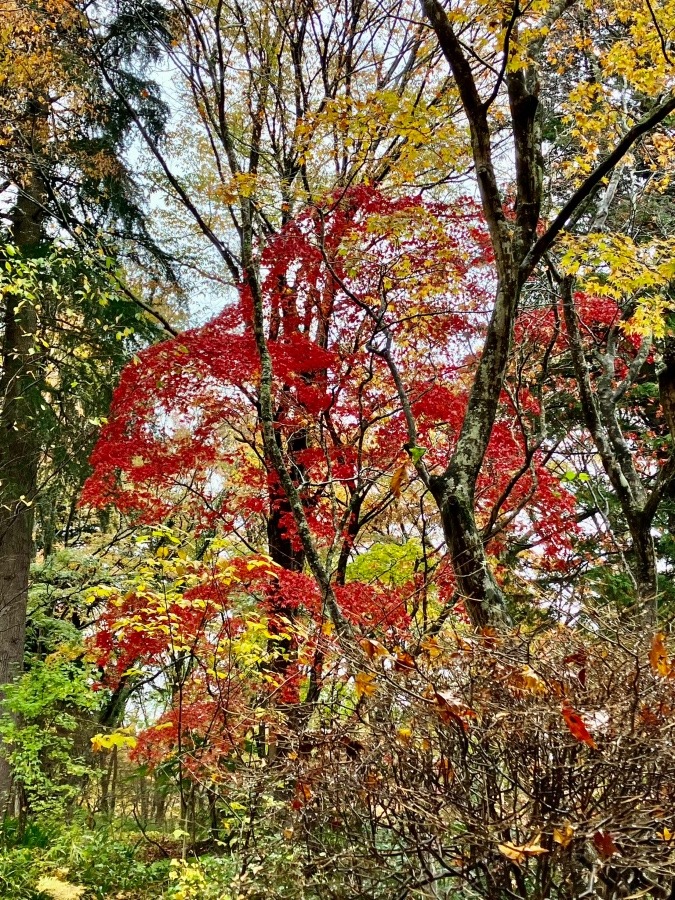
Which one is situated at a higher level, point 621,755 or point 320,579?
point 320,579

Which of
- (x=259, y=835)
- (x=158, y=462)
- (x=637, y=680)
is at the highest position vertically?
(x=158, y=462)

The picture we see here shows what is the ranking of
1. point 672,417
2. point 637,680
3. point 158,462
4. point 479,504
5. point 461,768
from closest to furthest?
1. point 637,680
2. point 461,768
3. point 672,417
4. point 158,462
5. point 479,504

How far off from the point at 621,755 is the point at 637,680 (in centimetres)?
24

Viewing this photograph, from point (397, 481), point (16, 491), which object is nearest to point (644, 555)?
point (397, 481)

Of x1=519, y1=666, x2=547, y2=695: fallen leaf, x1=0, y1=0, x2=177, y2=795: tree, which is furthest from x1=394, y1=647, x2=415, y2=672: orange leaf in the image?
x1=0, y1=0, x2=177, y2=795: tree

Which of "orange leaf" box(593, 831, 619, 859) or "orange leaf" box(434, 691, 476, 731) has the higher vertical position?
"orange leaf" box(434, 691, 476, 731)

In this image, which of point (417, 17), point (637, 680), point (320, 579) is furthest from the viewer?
point (417, 17)

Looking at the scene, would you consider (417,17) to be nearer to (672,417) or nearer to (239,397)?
(239,397)

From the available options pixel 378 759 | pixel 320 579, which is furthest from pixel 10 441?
pixel 378 759

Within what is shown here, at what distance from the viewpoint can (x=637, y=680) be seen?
1770mm

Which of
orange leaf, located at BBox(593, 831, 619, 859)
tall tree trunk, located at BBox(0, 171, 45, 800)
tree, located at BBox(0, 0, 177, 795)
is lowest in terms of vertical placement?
orange leaf, located at BBox(593, 831, 619, 859)

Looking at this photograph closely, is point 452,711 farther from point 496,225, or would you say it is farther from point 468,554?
point 496,225

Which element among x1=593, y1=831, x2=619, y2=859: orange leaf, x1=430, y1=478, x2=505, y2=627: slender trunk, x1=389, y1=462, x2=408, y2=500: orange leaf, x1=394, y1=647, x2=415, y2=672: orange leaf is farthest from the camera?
x1=430, y1=478, x2=505, y2=627: slender trunk

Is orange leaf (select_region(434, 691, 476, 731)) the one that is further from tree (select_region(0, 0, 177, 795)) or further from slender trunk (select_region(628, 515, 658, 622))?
tree (select_region(0, 0, 177, 795))
